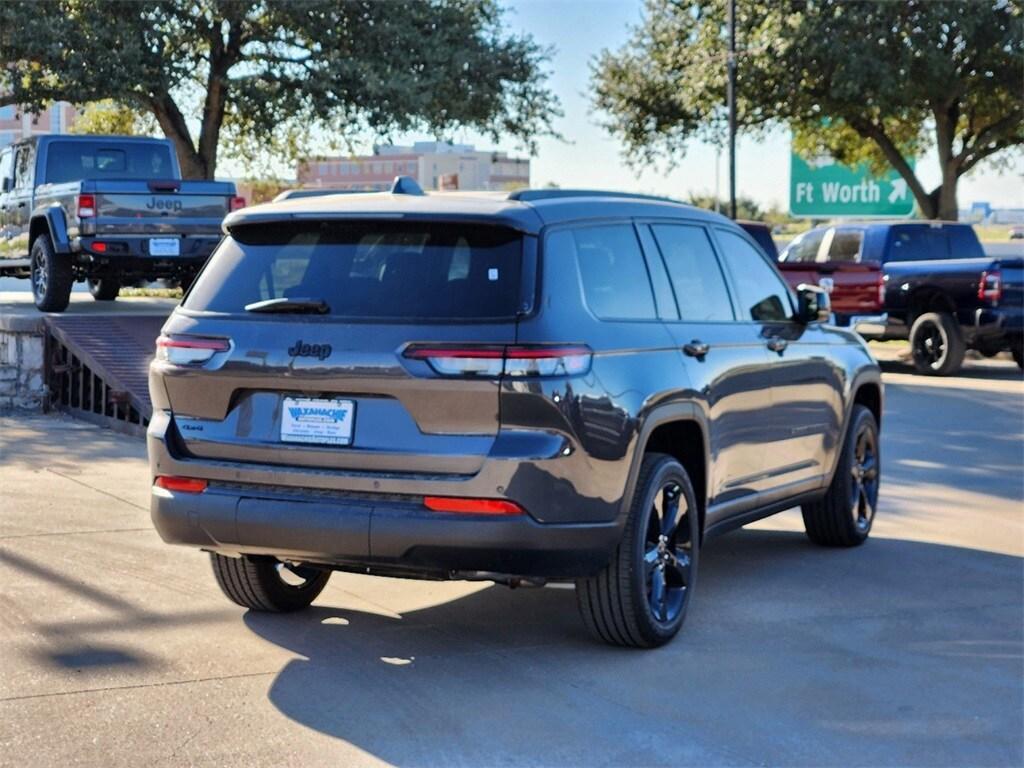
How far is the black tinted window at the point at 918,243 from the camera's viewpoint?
21266 millimetres

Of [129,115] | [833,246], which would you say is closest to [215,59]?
[129,115]

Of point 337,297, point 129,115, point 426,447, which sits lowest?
point 426,447

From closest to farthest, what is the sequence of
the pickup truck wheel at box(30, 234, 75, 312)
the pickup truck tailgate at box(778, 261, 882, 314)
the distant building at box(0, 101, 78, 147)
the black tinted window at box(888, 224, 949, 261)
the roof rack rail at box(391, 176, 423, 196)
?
the roof rack rail at box(391, 176, 423, 196), the pickup truck wheel at box(30, 234, 75, 312), the pickup truck tailgate at box(778, 261, 882, 314), the black tinted window at box(888, 224, 949, 261), the distant building at box(0, 101, 78, 147)

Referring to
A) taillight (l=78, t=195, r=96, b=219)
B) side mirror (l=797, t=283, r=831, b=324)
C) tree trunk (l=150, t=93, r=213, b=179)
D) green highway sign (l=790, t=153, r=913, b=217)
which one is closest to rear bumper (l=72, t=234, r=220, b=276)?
taillight (l=78, t=195, r=96, b=219)

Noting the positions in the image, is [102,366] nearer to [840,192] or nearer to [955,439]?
[955,439]

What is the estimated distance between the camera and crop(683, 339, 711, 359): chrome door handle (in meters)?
6.38

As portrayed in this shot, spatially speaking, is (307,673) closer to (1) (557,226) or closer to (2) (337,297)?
(2) (337,297)

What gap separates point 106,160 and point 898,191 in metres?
22.5

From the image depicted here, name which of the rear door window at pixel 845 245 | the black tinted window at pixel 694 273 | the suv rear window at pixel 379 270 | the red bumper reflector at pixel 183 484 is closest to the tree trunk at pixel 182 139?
the rear door window at pixel 845 245

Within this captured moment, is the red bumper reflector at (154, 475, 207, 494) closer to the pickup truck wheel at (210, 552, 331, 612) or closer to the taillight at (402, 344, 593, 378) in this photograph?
the pickup truck wheel at (210, 552, 331, 612)

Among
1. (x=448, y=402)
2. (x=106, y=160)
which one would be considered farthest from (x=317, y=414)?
(x=106, y=160)

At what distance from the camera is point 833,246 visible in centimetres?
2156

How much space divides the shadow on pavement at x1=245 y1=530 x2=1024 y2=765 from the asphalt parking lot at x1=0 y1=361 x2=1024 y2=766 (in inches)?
0.5

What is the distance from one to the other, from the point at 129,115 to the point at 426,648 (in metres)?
29.6
